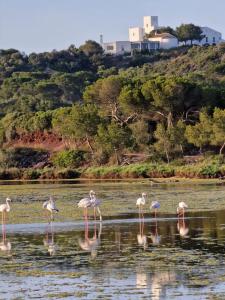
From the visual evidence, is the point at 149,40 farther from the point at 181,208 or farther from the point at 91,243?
the point at 91,243

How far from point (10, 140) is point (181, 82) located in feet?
67.6

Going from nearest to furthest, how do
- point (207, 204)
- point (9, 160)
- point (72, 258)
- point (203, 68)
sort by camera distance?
point (72, 258), point (207, 204), point (9, 160), point (203, 68)

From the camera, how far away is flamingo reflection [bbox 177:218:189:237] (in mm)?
25016

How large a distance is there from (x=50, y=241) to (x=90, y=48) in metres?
121

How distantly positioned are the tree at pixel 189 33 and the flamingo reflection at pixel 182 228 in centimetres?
13010

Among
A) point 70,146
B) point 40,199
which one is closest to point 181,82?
point 70,146

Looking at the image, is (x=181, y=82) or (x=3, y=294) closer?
(x=3, y=294)

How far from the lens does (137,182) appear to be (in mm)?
52438

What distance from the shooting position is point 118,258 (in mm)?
20281

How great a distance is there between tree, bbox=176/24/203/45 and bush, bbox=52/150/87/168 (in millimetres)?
90220

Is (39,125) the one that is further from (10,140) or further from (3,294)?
(3,294)

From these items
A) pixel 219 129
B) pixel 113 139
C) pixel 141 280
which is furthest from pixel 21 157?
pixel 141 280

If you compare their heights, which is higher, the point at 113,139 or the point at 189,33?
the point at 189,33

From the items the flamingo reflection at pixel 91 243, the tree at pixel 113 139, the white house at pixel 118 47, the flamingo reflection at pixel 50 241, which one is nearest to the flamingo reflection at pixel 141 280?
the flamingo reflection at pixel 91 243
